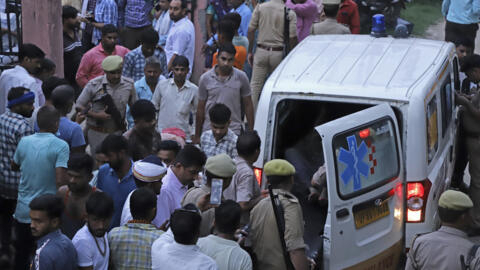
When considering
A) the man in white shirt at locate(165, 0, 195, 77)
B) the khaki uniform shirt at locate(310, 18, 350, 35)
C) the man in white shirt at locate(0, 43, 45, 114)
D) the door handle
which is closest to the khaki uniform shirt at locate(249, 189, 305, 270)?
the door handle

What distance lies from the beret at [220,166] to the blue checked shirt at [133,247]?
0.77m

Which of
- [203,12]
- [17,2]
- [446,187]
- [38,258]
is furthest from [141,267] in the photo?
[203,12]

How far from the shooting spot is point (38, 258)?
4867mm

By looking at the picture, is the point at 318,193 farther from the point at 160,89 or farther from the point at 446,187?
the point at 160,89

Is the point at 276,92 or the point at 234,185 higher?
the point at 276,92

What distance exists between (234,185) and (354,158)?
0.97m

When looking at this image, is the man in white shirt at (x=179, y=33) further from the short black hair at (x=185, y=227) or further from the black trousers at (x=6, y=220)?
the short black hair at (x=185, y=227)

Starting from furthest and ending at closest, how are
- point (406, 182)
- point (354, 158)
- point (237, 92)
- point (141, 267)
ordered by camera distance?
point (237, 92)
point (406, 182)
point (354, 158)
point (141, 267)

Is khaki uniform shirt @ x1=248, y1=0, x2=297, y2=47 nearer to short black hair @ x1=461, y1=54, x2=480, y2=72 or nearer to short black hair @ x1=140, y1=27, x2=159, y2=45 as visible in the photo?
short black hair @ x1=140, y1=27, x2=159, y2=45

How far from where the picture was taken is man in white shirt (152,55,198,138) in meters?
8.76

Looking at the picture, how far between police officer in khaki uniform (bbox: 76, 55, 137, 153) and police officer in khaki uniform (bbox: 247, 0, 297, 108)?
3.15 metres

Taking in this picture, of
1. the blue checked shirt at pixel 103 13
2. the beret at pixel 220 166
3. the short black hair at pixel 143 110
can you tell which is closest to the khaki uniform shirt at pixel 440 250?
the beret at pixel 220 166

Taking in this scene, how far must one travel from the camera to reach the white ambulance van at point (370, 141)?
6160 millimetres

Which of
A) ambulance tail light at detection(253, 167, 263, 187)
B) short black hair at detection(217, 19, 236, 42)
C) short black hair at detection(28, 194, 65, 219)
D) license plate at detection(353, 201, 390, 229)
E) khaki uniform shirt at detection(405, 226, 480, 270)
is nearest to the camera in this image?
short black hair at detection(28, 194, 65, 219)
